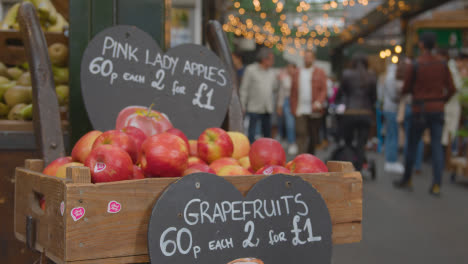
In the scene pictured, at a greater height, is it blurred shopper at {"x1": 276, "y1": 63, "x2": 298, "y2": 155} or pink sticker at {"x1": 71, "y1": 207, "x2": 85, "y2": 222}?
pink sticker at {"x1": 71, "y1": 207, "x2": 85, "y2": 222}

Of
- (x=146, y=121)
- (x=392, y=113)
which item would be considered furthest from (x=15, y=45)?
(x=392, y=113)

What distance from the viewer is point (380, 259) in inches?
154

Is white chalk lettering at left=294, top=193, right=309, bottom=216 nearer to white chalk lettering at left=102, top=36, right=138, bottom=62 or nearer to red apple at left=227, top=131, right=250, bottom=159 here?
red apple at left=227, top=131, right=250, bottom=159

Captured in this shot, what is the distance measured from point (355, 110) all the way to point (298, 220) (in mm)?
5803

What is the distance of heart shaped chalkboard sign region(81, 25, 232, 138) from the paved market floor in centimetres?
186

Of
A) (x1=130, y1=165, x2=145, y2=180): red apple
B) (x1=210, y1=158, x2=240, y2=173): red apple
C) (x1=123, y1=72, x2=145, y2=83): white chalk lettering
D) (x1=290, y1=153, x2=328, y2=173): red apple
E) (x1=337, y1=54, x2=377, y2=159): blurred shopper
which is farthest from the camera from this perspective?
(x1=337, y1=54, x2=377, y2=159): blurred shopper

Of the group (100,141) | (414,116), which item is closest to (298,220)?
(100,141)

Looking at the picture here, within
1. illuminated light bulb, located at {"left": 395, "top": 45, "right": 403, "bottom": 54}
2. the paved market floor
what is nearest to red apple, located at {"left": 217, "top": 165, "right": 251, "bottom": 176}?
the paved market floor

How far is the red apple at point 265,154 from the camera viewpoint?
2.07 meters

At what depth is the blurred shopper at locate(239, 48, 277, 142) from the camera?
8.30m

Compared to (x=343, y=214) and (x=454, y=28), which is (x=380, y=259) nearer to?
(x=343, y=214)

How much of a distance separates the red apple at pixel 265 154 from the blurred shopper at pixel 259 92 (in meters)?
6.08

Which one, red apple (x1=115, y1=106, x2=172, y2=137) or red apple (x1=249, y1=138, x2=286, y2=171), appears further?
red apple (x1=115, y1=106, x2=172, y2=137)

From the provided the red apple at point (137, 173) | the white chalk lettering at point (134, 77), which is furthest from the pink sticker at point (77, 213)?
the white chalk lettering at point (134, 77)
